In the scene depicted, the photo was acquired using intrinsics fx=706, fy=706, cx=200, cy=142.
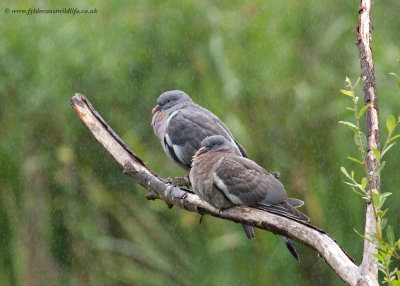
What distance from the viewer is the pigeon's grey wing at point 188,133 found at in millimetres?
2947

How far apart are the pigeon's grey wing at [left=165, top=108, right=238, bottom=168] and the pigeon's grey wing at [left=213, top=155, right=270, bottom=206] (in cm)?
58

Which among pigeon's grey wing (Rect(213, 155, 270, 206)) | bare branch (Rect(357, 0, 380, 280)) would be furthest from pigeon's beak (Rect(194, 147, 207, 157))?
bare branch (Rect(357, 0, 380, 280))

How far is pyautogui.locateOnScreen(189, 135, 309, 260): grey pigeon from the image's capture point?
2.16m

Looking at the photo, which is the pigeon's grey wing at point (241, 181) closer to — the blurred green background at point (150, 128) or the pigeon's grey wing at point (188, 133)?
the pigeon's grey wing at point (188, 133)

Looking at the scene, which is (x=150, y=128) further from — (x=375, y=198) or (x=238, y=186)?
(x=375, y=198)

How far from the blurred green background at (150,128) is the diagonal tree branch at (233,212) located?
0.81m

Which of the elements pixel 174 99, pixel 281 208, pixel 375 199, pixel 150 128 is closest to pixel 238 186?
pixel 281 208

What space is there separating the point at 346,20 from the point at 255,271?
4.52ft

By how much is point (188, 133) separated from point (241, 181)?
788 mm

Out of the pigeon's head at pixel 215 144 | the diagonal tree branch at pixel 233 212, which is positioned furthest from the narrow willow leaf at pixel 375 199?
the pigeon's head at pixel 215 144

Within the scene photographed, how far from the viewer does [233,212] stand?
84.8 inches

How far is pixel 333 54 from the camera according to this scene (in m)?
3.46

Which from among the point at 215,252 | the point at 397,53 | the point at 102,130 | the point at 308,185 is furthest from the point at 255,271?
the point at 397,53

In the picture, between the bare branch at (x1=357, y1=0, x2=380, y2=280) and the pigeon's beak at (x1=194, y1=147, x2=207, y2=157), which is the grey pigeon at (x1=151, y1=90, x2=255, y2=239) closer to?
the pigeon's beak at (x1=194, y1=147, x2=207, y2=157)
